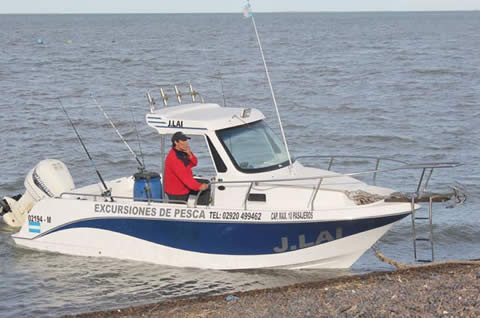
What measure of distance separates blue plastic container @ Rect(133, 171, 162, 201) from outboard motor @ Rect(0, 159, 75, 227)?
156 cm

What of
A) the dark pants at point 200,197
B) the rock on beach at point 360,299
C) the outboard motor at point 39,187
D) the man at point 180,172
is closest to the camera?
the rock on beach at point 360,299

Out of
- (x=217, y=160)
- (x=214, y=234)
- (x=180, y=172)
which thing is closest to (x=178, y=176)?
(x=180, y=172)

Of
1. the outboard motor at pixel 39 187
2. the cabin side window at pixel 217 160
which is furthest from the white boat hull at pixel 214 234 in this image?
the cabin side window at pixel 217 160

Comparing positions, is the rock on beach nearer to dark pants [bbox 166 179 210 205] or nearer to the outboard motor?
dark pants [bbox 166 179 210 205]

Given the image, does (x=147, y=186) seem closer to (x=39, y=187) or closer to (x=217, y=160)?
(x=217, y=160)

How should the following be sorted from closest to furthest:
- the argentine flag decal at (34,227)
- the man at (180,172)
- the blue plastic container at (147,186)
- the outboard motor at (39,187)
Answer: the man at (180,172), the blue plastic container at (147,186), the argentine flag decal at (34,227), the outboard motor at (39,187)

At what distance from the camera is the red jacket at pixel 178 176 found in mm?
10195

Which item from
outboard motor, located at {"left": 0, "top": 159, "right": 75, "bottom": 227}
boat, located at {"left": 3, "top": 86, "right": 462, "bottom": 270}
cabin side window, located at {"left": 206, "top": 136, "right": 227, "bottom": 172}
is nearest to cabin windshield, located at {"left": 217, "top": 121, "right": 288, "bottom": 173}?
boat, located at {"left": 3, "top": 86, "right": 462, "bottom": 270}

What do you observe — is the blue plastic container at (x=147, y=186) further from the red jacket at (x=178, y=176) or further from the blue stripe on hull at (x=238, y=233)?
the blue stripe on hull at (x=238, y=233)

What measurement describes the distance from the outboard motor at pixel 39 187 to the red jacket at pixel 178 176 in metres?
2.15

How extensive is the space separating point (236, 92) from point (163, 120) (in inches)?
769

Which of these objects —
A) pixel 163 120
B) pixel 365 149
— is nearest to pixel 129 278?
pixel 163 120

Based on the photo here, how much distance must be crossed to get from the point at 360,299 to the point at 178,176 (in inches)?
130

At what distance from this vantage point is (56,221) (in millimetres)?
11219
